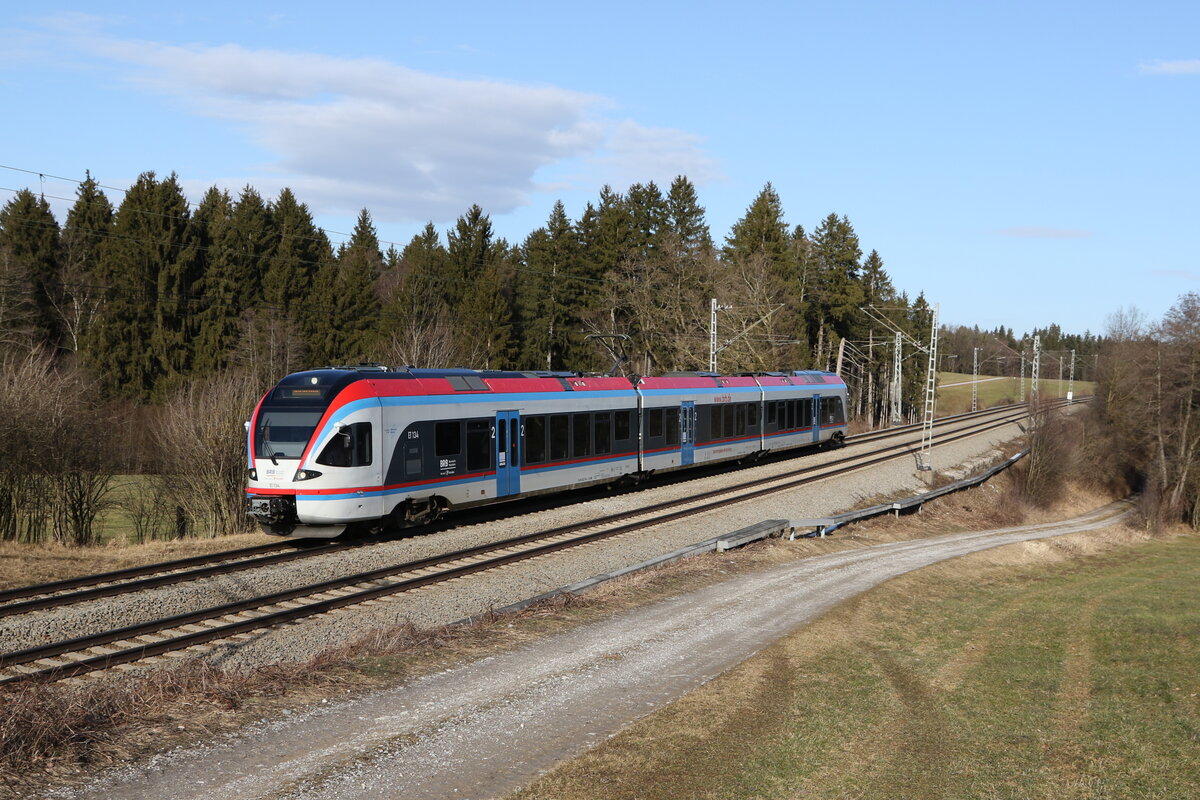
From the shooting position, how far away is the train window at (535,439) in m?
23.8

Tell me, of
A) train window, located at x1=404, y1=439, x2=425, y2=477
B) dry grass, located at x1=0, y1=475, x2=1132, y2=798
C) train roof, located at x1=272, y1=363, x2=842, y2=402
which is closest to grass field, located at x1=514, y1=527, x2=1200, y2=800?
dry grass, located at x1=0, y1=475, x2=1132, y2=798

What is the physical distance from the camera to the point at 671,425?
30906 mm

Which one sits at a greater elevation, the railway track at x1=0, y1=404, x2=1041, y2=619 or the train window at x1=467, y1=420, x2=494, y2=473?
the train window at x1=467, y1=420, x2=494, y2=473

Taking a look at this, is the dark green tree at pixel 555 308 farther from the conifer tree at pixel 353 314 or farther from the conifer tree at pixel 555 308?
the conifer tree at pixel 353 314

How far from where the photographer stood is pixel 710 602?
49.3ft

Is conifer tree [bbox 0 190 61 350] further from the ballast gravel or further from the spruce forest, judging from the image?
the ballast gravel

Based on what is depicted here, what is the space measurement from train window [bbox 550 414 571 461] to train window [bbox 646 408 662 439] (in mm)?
4748

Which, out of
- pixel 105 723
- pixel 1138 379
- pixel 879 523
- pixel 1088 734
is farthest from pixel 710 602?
pixel 1138 379

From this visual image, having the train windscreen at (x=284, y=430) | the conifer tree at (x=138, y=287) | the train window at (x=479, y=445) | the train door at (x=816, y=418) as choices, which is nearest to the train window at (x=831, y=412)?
the train door at (x=816, y=418)

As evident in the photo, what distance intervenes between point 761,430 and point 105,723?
3096 cm

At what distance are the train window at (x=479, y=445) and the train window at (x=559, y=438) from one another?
2856 millimetres

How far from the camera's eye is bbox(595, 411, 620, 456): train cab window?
26.8 metres

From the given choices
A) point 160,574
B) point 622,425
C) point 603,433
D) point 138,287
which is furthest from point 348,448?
point 138,287

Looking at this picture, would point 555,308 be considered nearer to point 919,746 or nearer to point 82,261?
point 82,261
